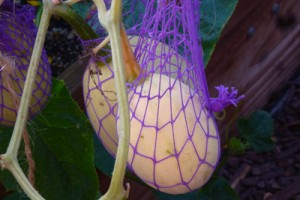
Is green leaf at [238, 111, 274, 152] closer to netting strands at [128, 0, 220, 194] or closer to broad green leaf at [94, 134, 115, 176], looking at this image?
broad green leaf at [94, 134, 115, 176]

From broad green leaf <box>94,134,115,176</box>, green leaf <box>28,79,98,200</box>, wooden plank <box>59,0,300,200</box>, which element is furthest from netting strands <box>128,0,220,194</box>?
wooden plank <box>59,0,300,200</box>

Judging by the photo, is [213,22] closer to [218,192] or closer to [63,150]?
[63,150]

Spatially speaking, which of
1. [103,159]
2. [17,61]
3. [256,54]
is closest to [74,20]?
[17,61]

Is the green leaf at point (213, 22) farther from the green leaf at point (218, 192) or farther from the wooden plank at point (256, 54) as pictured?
the wooden plank at point (256, 54)

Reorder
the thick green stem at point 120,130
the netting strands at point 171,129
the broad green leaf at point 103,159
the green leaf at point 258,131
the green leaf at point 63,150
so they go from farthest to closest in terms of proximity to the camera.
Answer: the green leaf at point 258,131 → the broad green leaf at point 103,159 → the green leaf at point 63,150 → the netting strands at point 171,129 → the thick green stem at point 120,130

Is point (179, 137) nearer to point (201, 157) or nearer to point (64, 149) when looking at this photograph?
point (201, 157)

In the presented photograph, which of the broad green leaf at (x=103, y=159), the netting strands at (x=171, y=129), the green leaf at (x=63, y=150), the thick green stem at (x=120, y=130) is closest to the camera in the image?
the thick green stem at (x=120, y=130)

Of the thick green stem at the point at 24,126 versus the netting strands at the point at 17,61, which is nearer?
the thick green stem at the point at 24,126

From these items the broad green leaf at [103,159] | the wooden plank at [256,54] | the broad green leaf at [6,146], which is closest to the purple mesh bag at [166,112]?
the broad green leaf at [6,146]
